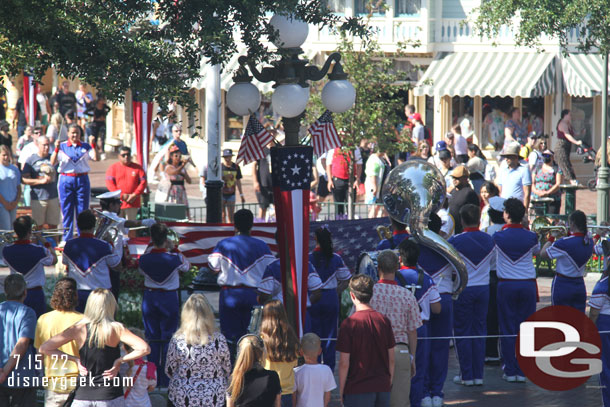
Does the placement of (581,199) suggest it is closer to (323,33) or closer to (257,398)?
(323,33)

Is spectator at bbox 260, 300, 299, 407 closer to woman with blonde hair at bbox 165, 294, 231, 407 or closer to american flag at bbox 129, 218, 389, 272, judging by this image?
woman with blonde hair at bbox 165, 294, 231, 407

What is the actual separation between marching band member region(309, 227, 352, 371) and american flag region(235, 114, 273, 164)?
3.18 feet

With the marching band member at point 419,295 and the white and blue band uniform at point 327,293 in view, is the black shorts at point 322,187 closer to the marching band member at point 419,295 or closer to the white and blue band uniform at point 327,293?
the white and blue band uniform at point 327,293

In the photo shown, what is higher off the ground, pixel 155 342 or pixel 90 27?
pixel 90 27

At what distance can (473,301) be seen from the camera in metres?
10.8

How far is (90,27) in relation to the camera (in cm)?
1012

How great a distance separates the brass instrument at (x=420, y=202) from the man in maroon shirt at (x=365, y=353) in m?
2.00

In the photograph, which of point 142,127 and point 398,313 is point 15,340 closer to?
point 398,313

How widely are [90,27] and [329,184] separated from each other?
10758mm

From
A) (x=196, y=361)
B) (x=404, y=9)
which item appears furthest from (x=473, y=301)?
(x=404, y=9)

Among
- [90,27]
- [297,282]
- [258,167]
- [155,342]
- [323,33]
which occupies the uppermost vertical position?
[323,33]

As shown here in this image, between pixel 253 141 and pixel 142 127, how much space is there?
6968 millimetres

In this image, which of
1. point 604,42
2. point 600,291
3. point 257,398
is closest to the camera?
point 257,398

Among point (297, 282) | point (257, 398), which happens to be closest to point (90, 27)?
point (297, 282)
